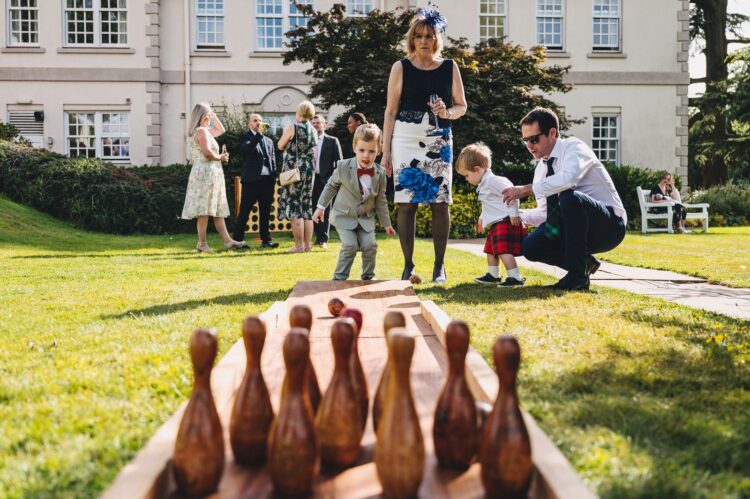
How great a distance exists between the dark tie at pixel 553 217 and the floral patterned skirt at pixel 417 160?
34.3 inches

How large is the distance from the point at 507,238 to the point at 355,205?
1.33 meters

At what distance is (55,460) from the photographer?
1873 millimetres

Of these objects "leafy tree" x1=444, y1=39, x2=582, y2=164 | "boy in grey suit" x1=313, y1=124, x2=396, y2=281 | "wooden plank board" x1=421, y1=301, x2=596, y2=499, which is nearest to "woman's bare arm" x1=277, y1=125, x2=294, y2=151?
"boy in grey suit" x1=313, y1=124, x2=396, y2=281

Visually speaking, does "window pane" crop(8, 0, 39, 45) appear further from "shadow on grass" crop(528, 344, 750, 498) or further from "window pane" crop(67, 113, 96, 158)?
"shadow on grass" crop(528, 344, 750, 498)

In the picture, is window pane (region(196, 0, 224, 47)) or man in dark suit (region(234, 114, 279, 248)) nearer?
man in dark suit (region(234, 114, 279, 248))

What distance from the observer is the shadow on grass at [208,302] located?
4.38 metres

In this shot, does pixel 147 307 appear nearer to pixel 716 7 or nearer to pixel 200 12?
pixel 200 12

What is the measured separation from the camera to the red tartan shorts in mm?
6012

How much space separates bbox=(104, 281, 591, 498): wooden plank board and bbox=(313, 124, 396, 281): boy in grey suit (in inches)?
66.6

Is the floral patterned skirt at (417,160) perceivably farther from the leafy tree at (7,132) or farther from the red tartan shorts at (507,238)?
the leafy tree at (7,132)

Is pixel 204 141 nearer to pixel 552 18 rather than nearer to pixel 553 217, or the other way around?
pixel 553 217

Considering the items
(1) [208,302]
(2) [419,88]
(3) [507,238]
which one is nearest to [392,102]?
(2) [419,88]

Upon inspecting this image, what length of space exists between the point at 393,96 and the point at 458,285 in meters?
1.63

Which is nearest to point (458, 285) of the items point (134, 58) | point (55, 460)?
point (55, 460)
